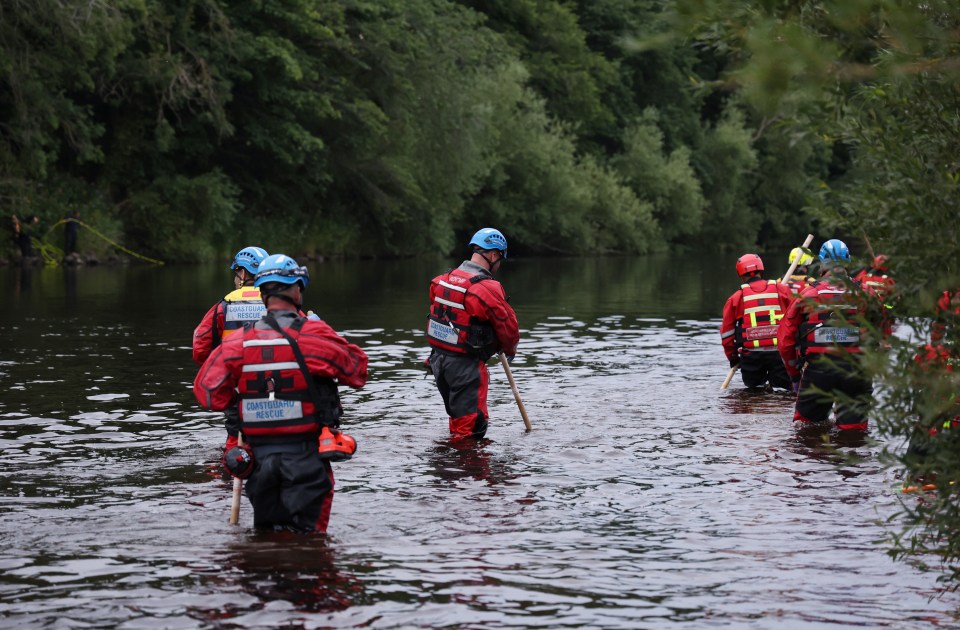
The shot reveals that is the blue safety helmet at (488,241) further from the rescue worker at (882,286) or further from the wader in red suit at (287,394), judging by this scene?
the rescue worker at (882,286)

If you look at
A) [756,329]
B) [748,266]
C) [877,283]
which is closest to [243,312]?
[877,283]

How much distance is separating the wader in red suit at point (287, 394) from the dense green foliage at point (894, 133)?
3286mm

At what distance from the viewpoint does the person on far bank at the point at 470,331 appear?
43.6 feet

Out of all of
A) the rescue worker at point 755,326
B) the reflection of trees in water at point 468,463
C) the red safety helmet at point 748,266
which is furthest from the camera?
the red safety helmet at point 748,266

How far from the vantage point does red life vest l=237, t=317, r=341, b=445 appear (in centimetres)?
915

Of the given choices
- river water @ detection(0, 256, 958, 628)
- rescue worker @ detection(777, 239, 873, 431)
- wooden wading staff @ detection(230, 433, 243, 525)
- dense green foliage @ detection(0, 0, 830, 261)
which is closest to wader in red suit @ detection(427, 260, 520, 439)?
river water @ detection(0, 256, 958, 628)

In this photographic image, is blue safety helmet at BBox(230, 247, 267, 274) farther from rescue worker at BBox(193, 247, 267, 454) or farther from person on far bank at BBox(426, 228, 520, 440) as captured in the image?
person on far bank at BBox(426, 228, 520, 440)

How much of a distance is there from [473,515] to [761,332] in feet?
25.4

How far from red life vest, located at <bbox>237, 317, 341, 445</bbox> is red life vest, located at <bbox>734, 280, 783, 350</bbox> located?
9.14m

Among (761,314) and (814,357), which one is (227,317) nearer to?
(814,357)

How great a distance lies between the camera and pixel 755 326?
17.4 metres

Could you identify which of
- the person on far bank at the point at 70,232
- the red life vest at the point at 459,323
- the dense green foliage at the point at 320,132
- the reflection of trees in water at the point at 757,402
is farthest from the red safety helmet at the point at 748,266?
the person on far bank at the point at 70,232

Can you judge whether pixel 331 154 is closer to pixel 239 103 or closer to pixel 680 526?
pixel 239 103

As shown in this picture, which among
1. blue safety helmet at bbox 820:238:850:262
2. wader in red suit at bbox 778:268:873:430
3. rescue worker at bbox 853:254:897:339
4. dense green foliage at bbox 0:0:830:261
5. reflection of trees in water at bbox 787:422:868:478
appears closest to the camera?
rescue worker at bbox 853:254:897:339
